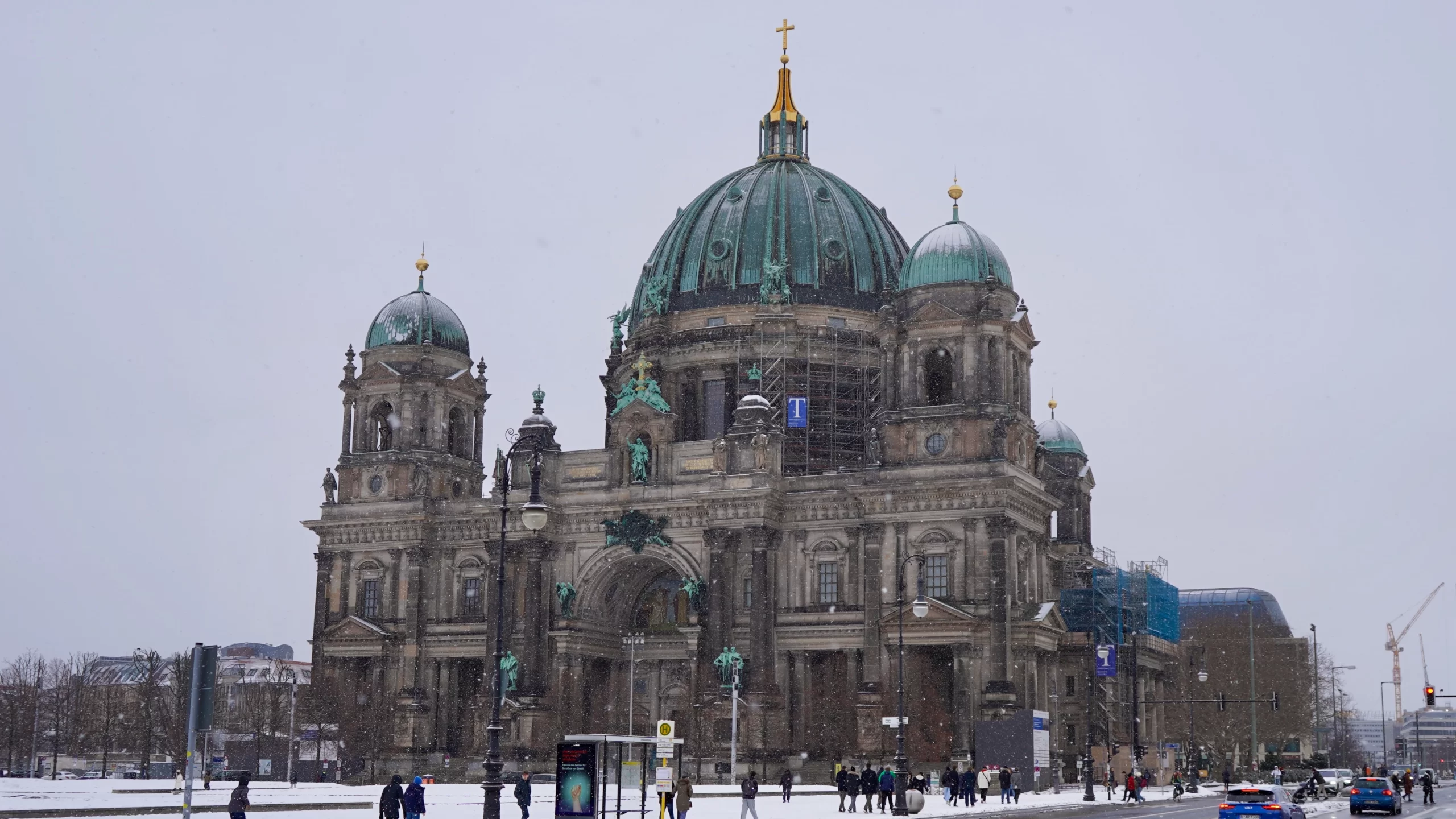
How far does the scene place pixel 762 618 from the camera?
266 ft

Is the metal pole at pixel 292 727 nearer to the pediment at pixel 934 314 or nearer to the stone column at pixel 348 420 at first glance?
the stone column at pixel 348 420

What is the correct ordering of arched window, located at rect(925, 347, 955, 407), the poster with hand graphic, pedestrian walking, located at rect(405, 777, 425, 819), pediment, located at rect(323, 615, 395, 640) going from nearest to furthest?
the poster with hand graphic, pedestrian walking, located at rect(405, 777, 425, 819), arched window, located at rect(925, 347, 955, 407), pediment, located at rect(323, 615, 395, 640)

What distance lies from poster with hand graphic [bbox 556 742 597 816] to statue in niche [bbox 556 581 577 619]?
4746cm

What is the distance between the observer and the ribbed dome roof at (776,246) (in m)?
95.8

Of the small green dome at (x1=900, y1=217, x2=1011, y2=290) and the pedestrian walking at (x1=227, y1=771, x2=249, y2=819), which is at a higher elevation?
the small green dome at (x1=900, y1=217, x2=1011, y2=290)

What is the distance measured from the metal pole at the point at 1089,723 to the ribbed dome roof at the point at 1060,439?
1818 cm

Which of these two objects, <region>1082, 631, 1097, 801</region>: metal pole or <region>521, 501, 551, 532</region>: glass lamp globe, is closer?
<region>521, 501, 551, 532</region>: glass lamp globe

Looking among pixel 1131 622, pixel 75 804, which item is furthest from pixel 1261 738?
pixel 75 804

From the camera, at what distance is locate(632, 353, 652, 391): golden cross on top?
8744 centimetres

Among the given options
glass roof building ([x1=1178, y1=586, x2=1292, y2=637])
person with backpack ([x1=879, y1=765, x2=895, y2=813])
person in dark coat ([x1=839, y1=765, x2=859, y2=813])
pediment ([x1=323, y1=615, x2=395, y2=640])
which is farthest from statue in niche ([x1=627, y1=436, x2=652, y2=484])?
glass roof building ([x1=1178, y1=586, x2=1292, y2=637])

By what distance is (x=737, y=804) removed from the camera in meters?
58.8

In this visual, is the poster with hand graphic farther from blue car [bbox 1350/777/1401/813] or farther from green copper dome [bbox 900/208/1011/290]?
green copper dome [bbox 900/208/1011/290]

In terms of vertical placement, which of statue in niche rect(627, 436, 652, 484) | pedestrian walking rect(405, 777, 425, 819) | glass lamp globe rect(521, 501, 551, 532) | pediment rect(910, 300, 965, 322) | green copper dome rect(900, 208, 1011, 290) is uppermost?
green copper dome rect(900, 208, 1011, 290)

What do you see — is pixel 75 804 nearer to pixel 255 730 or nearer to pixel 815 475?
pixel 815 475
